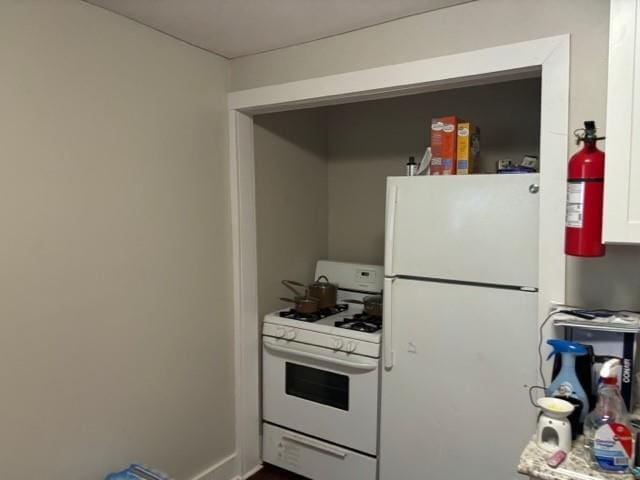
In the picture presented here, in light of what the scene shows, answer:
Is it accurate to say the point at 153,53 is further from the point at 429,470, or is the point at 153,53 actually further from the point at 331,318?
the point at 429,470

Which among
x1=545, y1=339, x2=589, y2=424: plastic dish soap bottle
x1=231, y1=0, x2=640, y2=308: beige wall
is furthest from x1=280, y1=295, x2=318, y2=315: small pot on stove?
x1=545, y1=339, x2=589, y2=424: plastic dish soap bottle

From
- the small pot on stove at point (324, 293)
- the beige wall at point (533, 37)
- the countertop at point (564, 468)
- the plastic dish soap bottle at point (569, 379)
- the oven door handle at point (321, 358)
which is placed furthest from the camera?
the small pot on stove at point (324, 293)

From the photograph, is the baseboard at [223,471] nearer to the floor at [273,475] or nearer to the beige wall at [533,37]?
the floor at [273,475]

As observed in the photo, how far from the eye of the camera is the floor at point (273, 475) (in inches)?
110

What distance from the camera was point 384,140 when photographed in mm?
3273

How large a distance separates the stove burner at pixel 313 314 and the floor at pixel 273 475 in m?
0.97

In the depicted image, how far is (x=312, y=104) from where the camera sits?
239cm

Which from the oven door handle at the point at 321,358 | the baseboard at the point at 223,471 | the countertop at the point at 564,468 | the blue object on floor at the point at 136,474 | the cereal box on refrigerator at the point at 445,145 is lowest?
the baseboard at the point at 223,471

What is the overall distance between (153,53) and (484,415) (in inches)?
88.0

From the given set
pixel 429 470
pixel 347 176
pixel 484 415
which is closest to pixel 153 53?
pixel 347 176

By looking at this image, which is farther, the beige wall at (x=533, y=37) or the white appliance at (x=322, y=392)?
the white appliance at (x=322, y=392)

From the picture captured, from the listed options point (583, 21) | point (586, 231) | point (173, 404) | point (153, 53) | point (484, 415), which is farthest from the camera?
point (173, 404)

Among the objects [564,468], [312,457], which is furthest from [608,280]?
[312,457]

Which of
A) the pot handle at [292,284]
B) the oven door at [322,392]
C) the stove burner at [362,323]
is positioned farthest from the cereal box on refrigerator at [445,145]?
the pot handle at [292,284]
